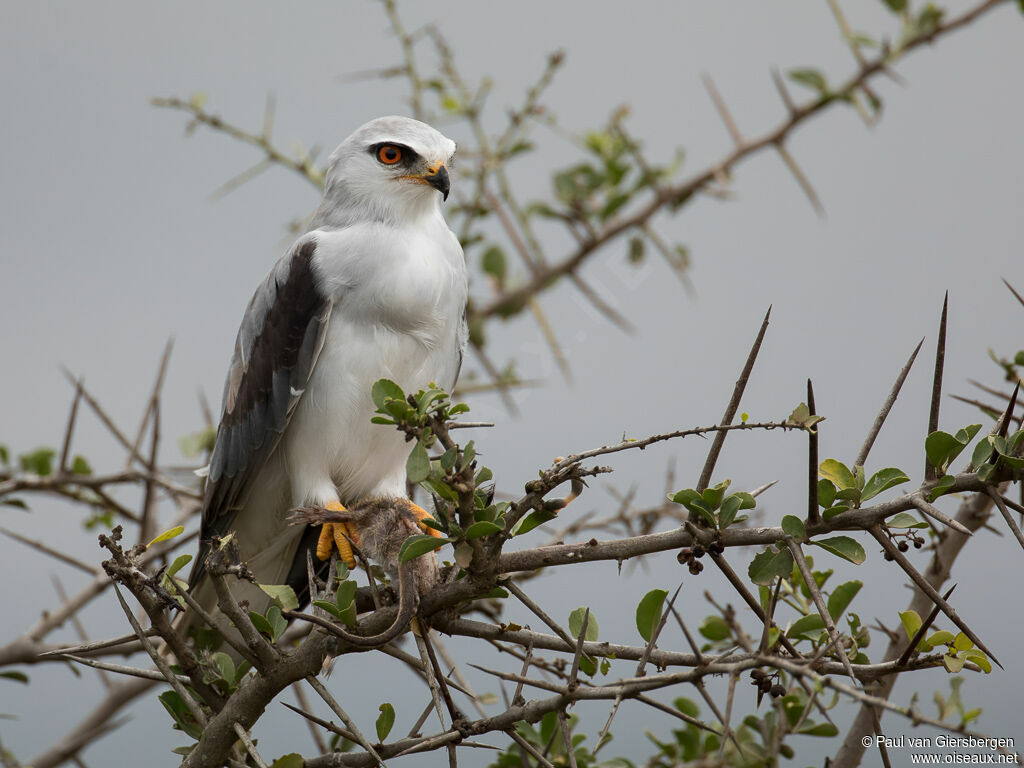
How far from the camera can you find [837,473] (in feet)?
5.82

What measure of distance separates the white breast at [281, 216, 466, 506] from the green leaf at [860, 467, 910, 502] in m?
1.76

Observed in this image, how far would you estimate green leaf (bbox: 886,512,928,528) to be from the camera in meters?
1.71

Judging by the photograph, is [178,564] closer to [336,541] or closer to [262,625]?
[262,625]

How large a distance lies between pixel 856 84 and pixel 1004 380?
1270 mm

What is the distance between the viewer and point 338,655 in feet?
7.36

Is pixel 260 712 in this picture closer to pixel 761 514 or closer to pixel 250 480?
pixel 250 480

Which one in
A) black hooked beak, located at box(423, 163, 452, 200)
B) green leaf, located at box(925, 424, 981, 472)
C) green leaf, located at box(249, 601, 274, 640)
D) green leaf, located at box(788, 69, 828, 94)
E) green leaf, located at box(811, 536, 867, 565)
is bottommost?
green leaf, located at box(811, 536, 867, 565)

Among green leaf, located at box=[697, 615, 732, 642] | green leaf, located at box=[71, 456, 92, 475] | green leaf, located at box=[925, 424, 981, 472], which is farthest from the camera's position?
green leaf, located at box=[71, 456, 92, 475]

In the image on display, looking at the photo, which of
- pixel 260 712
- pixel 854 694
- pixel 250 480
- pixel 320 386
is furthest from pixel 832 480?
pixel 250 480

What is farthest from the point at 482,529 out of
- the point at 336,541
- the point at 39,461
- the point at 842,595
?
the point at 39,461

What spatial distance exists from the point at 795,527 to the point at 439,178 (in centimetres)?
218

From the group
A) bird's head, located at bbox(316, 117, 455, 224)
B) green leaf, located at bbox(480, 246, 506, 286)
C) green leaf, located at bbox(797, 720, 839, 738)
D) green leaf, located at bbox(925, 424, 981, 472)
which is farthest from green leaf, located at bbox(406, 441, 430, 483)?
green leaf, located at bbox(480, 246, 506, 286)

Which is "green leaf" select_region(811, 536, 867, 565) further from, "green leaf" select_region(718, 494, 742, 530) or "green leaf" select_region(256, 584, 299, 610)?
"green leaf" select_region(256, 584, 299, 610)

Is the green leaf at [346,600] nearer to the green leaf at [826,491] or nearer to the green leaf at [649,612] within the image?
the green leaf at [649,612]
